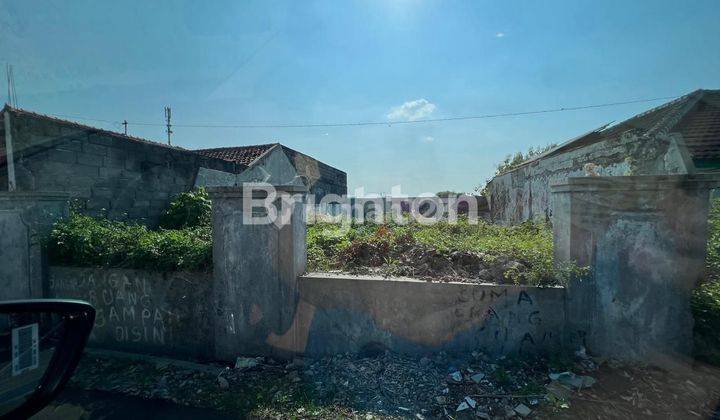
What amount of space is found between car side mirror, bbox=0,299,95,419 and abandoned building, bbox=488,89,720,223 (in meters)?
4.86

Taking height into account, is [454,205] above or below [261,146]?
below

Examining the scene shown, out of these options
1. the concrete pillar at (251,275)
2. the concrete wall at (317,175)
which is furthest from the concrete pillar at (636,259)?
the concrete wall at (317,175)

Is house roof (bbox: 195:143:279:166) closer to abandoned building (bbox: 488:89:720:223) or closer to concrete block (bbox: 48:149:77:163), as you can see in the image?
concrete block (bbox: 48:149:77:163)

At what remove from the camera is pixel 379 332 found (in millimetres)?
3520

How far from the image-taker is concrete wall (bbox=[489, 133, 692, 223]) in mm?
5950

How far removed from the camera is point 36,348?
1785 millimetres

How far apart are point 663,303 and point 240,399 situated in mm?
4140

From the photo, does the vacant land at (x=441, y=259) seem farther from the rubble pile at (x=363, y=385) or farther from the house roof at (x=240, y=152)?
the house roof at (x=240, y=152)

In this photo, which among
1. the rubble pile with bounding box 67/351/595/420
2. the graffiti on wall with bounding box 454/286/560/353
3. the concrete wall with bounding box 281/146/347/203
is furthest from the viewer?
the concrete wall with bounding box 281/146/347/203

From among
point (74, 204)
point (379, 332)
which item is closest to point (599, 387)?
point (379, 332)

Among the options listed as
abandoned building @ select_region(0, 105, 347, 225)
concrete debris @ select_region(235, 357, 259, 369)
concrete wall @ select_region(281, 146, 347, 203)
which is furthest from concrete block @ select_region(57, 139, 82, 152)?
concrete wall @ select_region(281, 146, 347, 203)

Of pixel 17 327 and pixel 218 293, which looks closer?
pixel 17 327

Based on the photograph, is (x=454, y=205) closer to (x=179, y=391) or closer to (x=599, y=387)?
(x=599, y=387)

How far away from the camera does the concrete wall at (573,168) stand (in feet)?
19.5
